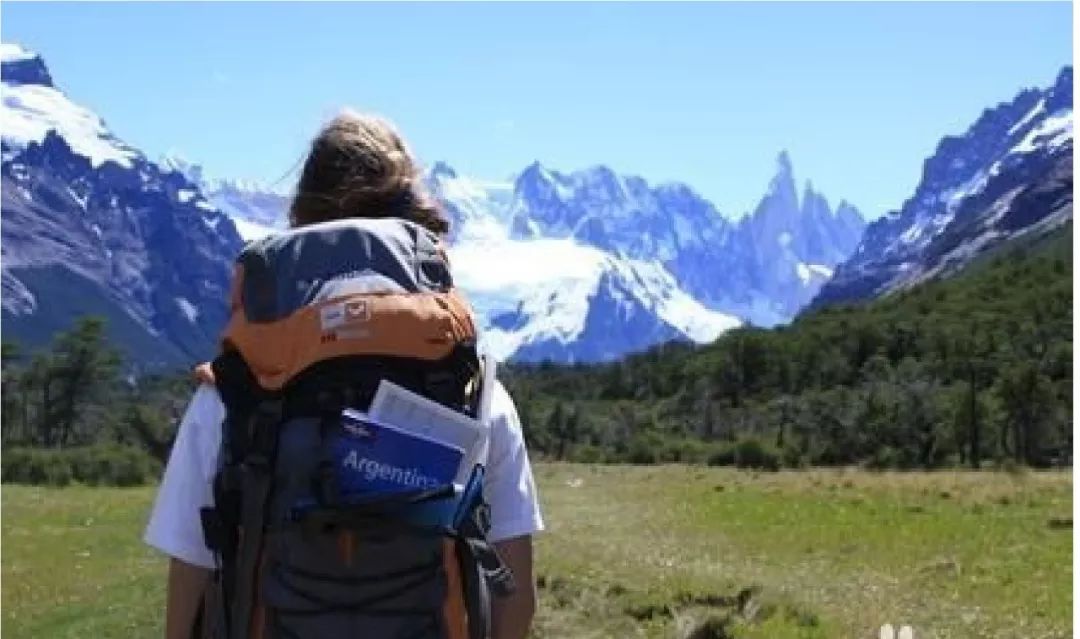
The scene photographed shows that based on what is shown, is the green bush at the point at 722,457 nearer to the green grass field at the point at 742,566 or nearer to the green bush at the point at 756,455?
the green bush at the point at 756,455

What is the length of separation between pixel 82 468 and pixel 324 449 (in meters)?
77.8

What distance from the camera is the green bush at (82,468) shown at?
7531 cm

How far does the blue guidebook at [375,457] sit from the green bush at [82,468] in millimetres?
73386

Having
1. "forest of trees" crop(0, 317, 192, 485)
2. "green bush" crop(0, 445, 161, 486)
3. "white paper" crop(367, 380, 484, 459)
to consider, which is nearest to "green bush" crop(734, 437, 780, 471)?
"forest of trees" crop(0, 317, 192, 485)

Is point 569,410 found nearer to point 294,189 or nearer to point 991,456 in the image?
point 991,456

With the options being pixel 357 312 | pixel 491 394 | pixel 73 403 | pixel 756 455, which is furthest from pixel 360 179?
pixel 73 403

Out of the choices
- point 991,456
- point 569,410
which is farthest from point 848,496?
point 569,410

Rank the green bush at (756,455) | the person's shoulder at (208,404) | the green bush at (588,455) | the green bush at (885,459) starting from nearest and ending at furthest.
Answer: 1. the person's shoulder at (208,404)
2. the green bush at (756,455)
3. the green bush at (885,459)
4. the green bush at (588,455)

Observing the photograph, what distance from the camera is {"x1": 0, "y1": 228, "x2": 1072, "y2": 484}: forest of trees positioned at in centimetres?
10038

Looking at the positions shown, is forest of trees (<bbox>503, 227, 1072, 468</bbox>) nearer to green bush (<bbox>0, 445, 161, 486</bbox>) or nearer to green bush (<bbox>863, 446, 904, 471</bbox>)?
green bush (<bbox>863, 446, 904, 471</bbox>)

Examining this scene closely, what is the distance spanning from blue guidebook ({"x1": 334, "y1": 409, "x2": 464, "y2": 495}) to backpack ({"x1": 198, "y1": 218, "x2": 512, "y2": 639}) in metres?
0.02

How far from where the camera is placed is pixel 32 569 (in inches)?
1137

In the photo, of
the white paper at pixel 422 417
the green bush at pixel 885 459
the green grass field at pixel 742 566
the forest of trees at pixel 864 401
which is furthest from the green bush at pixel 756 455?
the white paper at pixel 422 417

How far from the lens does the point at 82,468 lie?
77.8m
